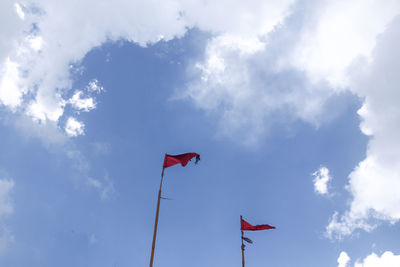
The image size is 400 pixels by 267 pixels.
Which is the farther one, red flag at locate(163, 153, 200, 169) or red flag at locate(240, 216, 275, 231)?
red flag at locate(240, 216, 275, 231)

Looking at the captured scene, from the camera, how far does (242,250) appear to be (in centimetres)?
3109

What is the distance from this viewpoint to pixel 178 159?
25938mm

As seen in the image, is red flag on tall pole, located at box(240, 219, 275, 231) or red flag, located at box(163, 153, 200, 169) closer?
red flag, located at box(163, 153, 200, 169)

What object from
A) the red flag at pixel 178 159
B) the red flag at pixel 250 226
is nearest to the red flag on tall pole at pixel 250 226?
the red flag at pixel 250 226

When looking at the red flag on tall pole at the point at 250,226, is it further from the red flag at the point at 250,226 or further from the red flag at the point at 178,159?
the red flag at the point at 178,159

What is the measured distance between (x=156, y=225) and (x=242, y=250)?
1427cm

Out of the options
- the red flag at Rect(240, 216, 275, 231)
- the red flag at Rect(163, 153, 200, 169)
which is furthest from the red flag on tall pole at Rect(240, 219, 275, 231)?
the red flag at Rect(163, 153, 200, 169)

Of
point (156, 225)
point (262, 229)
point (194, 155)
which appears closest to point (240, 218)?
point (262, 229)

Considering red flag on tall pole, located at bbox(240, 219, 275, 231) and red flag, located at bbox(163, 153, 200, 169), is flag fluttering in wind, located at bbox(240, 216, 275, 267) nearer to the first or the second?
red flag on tall pole, located at bbox(240, 219, 275, 231)

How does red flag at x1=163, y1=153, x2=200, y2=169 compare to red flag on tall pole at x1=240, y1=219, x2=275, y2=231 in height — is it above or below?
above

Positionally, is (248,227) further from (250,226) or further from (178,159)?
(178,159)

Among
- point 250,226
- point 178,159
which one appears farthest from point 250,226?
point 178,159

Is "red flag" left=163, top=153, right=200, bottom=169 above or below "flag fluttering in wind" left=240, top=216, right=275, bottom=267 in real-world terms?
above

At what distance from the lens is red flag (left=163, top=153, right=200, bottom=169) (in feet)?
83.5
